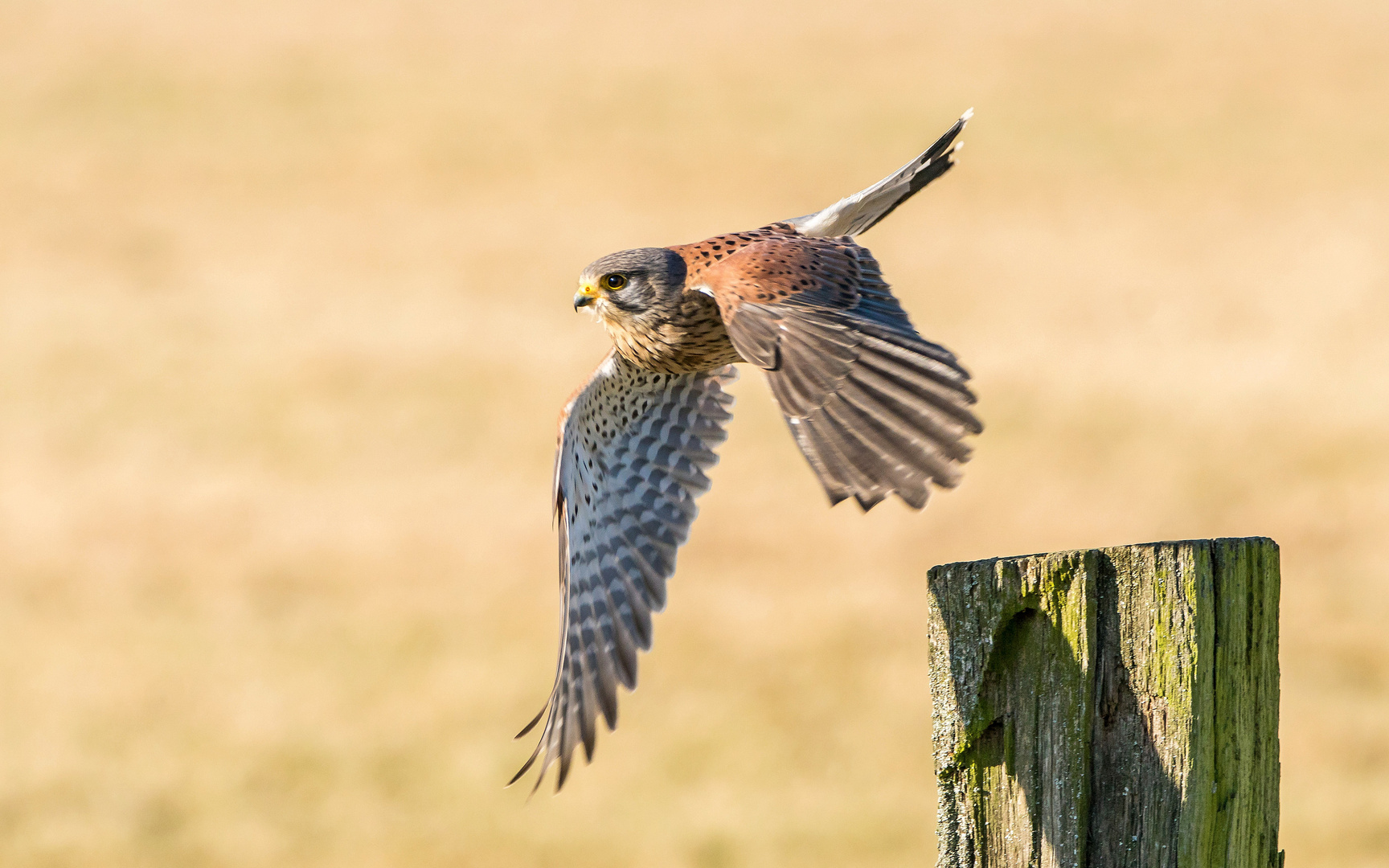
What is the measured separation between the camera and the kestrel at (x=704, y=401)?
3.13 meters

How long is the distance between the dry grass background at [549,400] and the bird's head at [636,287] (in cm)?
381

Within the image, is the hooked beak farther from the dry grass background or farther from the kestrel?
the dry grass background

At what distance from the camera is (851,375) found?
3348 millimetres

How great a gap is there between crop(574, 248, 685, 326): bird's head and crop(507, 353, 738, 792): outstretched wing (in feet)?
1.63

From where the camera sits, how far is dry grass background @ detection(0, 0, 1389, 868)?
845 centimetres

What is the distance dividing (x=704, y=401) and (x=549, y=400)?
9.15 m

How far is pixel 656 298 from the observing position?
4.54 metres

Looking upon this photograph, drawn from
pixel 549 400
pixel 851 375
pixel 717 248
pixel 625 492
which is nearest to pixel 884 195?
pixel 717 248

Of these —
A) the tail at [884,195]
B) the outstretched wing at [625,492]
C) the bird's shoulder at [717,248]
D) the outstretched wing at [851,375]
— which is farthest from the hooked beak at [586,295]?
the tail at [884,195]

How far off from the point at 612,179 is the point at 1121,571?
63.8 ft

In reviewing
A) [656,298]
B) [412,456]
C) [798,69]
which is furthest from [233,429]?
[798,69]

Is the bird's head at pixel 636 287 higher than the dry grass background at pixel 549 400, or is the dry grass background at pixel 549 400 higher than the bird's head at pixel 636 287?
the dry grass background at pixel 549 400

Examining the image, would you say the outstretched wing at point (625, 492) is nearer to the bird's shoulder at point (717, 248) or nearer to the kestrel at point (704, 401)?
the kestrel at point (704, 401)

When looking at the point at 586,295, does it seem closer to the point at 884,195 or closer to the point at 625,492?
the point at 625,492
